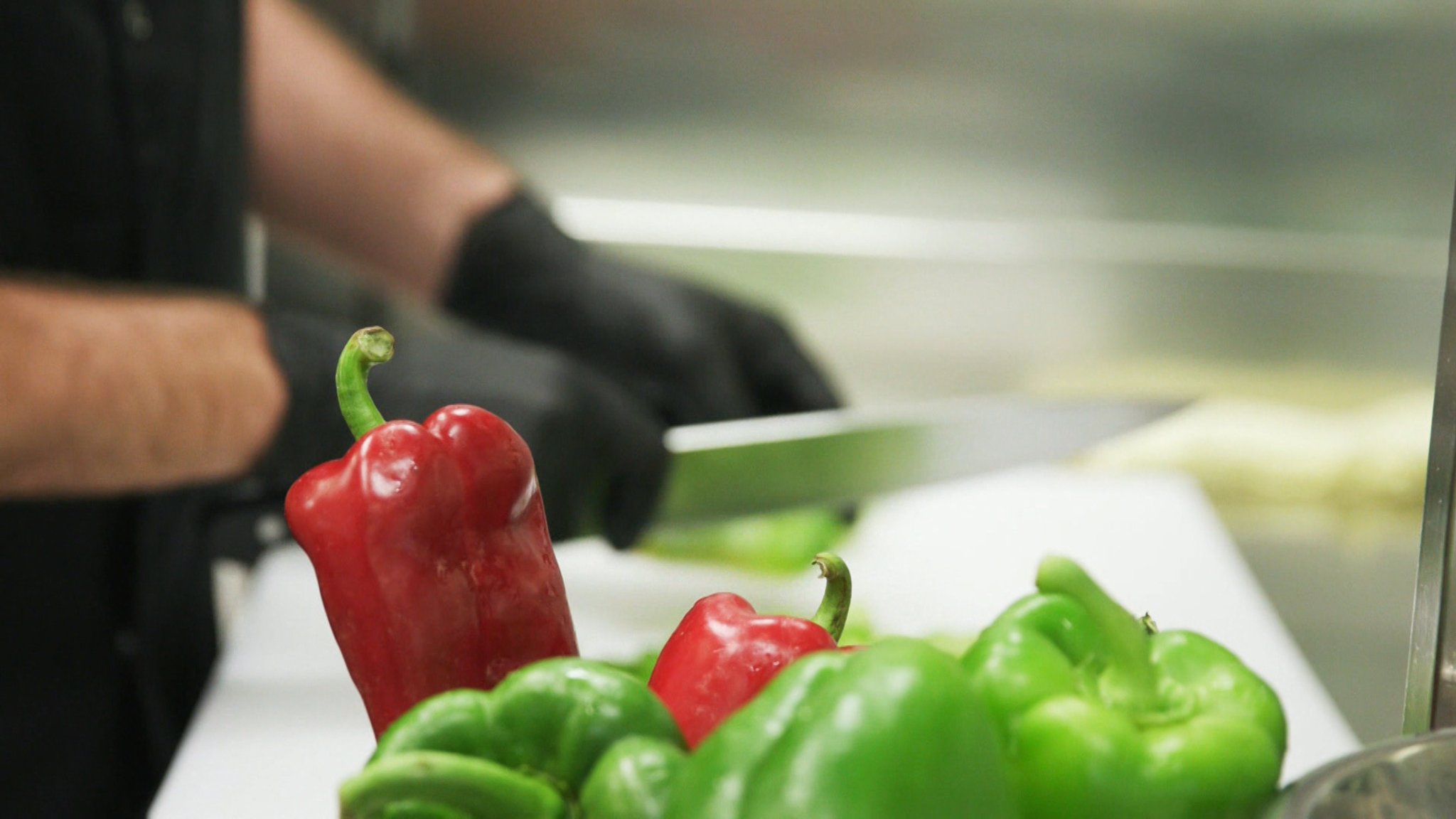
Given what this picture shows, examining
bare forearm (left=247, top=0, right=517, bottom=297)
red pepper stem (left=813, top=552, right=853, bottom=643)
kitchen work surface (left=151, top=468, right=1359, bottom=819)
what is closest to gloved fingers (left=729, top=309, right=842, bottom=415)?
kitchen work surface (left=151, top=468, right=1359, bottom=819)

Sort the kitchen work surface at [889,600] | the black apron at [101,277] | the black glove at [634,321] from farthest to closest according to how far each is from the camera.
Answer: the black glove at [634,321] → the black apron at [101,277] → the kitchen work surface at [889,600]

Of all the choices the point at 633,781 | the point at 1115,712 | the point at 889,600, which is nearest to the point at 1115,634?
the point at 1115,712

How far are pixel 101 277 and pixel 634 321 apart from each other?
46cm

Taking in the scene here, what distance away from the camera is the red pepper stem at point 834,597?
362 mm

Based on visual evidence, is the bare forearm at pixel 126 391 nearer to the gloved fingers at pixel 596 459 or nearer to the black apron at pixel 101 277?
the black apron at pixel 101 277

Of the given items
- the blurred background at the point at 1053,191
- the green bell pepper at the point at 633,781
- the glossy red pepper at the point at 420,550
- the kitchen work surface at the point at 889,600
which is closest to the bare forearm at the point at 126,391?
the kitchen work surface at the point at 889,600

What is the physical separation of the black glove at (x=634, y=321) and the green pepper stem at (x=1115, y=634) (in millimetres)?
892

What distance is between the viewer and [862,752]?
0.85 feet

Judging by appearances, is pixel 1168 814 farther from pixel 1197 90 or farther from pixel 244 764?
pixel 1197 90

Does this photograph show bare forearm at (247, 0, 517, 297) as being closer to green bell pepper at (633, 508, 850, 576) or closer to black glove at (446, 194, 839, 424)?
black glove at (446, 194, 839, 424)

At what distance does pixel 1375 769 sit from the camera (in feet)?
0.97

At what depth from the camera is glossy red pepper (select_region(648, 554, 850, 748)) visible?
34 cm

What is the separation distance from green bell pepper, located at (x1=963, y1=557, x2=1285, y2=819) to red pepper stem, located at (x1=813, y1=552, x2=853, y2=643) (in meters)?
0.05

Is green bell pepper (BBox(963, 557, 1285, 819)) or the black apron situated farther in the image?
the black apron
